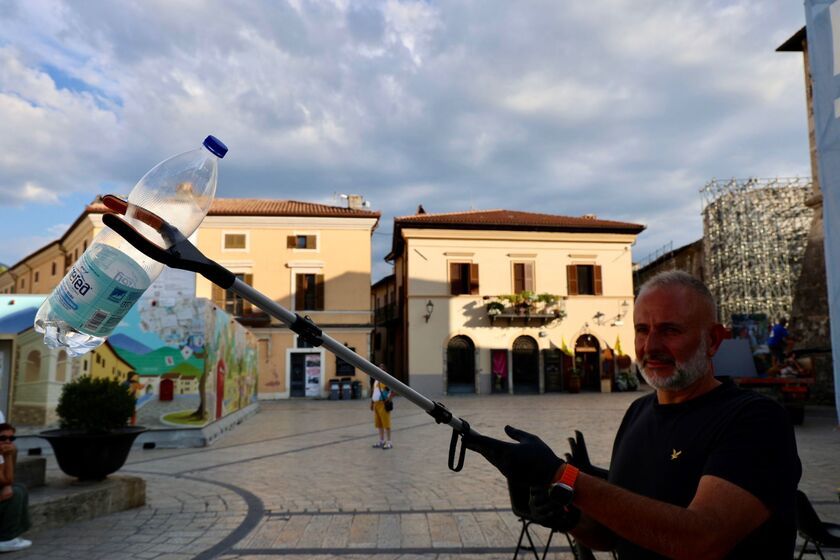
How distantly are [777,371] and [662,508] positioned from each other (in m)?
16.0

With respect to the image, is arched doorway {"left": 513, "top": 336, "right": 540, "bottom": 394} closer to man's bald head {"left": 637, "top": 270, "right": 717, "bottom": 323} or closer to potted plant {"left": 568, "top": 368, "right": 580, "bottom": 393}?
potted plant {"left": 568, "top": 368, "right": 580, "bottom": 393}

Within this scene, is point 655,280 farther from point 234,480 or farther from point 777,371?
point 777,371

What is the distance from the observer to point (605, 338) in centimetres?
3091

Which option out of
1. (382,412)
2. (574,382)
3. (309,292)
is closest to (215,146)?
(382,412)

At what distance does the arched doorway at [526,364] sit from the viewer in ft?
100

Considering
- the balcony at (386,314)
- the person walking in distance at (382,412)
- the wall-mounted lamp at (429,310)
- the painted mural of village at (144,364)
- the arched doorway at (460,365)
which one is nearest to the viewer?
the person walking in distance at (382,412)

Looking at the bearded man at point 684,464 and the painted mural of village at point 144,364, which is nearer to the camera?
the bearded man at point 684,464

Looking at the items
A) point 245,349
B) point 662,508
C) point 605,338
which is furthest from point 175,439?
point 605,338

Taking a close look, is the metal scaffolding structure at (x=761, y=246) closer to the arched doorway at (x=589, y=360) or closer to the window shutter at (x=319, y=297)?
the arched doorway at (x=589, y=360)

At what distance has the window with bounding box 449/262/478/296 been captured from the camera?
101 ft

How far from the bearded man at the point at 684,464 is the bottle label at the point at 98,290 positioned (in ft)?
3.70

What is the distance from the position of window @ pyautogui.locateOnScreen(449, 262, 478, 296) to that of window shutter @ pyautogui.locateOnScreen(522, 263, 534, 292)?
8.91 ft

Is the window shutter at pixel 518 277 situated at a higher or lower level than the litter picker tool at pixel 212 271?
higher

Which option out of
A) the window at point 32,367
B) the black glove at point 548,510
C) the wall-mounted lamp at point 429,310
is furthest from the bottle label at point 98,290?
the wall-mounted lamp at point 429,310
